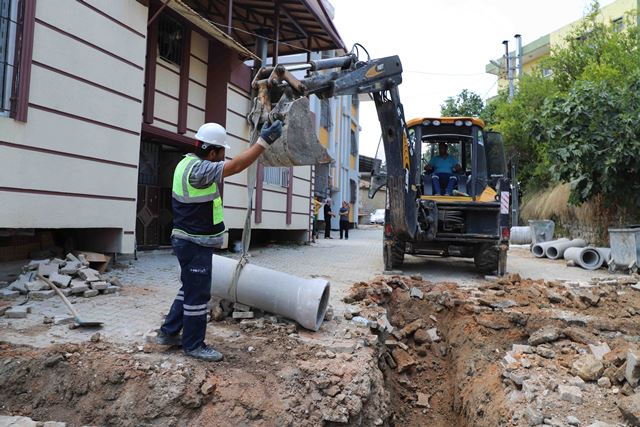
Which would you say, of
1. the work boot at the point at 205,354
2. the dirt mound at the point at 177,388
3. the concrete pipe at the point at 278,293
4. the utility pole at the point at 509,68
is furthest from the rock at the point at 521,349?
the utility pole at the point at 509,68

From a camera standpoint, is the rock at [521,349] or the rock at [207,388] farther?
the rock at [521,349]

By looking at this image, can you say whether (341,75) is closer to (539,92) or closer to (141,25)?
(141,25)

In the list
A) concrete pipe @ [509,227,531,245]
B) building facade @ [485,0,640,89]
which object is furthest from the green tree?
concrete pipe @ [509,227,531,245]

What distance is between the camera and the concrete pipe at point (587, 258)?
34.1 feet

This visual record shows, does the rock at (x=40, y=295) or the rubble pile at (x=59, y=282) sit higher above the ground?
the rubble pile at (x=59, y=282)

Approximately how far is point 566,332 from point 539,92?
58.0 feet

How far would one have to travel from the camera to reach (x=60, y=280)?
5.58 meters

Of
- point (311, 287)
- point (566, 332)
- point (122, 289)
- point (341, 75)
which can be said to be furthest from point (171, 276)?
point (566, 332)

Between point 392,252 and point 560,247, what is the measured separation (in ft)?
20.0

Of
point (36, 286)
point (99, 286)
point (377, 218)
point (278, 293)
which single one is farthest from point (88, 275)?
point (377, 218)

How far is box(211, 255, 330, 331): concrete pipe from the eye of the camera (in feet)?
14.6

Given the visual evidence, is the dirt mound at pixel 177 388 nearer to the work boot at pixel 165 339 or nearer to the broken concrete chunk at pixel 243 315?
the work boot at pixel 165 339

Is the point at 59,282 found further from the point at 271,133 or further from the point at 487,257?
the point at 487,257

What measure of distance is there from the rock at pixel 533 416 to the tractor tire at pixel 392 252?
5084mm
